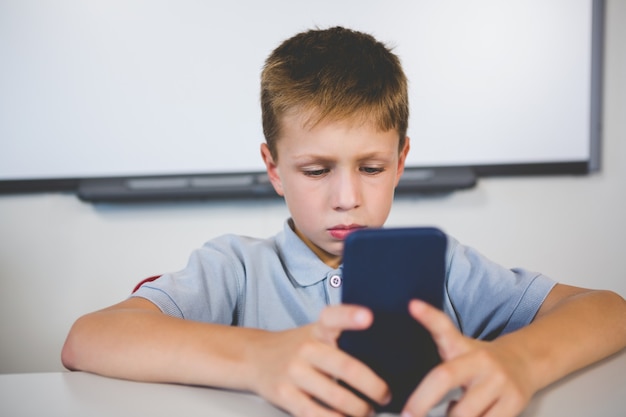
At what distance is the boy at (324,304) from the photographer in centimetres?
37

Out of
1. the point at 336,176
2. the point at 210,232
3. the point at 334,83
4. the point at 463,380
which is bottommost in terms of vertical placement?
the point at 210,232

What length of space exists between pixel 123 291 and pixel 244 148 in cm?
48

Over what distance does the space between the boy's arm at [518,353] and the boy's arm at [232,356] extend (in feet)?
0.15

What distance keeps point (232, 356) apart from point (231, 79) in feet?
3.47

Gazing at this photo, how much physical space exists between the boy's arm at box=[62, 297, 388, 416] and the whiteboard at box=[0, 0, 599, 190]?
0.89m

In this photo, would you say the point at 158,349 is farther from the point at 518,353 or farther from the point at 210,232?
the point at 210,232

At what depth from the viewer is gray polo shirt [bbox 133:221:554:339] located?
69 cm

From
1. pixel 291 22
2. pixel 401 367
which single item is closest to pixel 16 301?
pixel 291 22

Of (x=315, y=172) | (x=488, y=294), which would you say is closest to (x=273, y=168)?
(x=315, y=172)

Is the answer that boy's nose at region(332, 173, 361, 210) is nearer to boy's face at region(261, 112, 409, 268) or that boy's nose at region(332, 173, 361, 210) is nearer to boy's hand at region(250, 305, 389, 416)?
boy's face at region(261, 112, 409, 268)

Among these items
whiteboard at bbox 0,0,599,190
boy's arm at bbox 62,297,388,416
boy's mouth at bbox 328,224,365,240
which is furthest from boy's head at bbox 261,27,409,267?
whiteboard at bbox 0,0,599,190

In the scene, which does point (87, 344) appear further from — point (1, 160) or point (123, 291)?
point (1, 160)

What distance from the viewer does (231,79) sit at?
1401 mm

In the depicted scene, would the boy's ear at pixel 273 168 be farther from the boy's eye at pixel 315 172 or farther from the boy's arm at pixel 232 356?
the boy's arm at pixel 232 356
